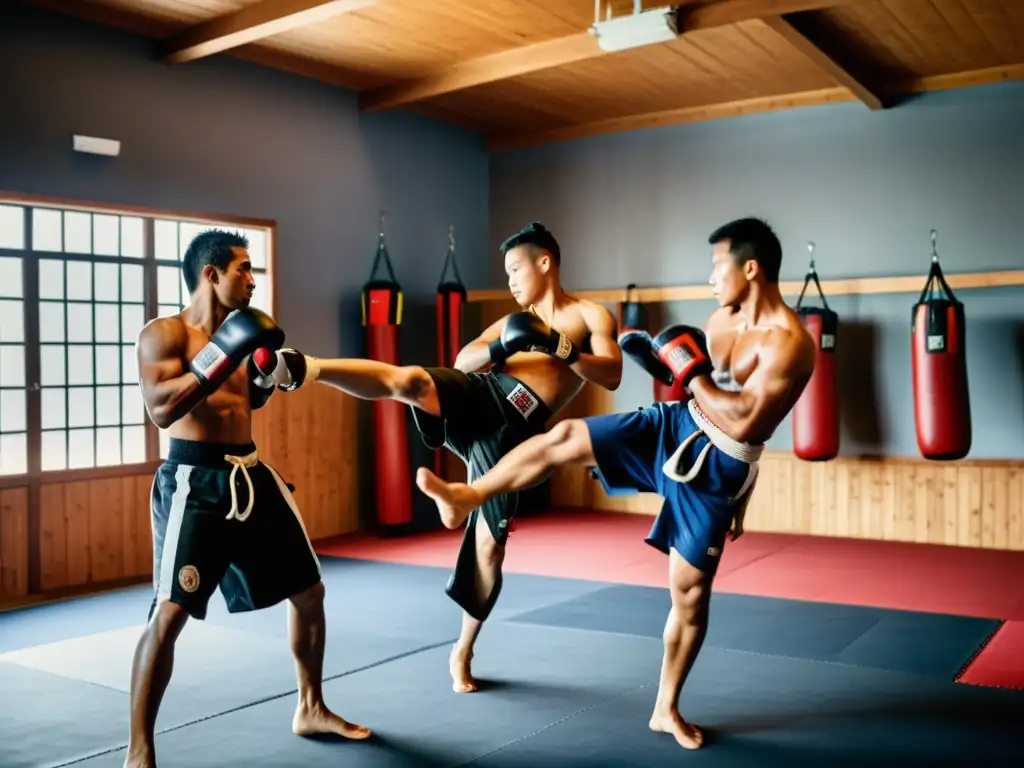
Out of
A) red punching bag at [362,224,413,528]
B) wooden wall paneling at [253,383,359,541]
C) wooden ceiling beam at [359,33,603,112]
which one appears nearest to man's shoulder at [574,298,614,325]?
wooden ceiling beam at [359,33,603,112]

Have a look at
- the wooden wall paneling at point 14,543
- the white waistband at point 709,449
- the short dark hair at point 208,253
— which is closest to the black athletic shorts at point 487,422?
the white waistband at point 709,449

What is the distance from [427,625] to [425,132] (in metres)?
4.52

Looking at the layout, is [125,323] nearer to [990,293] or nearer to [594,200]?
[594,200]

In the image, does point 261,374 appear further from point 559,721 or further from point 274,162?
point 274,162

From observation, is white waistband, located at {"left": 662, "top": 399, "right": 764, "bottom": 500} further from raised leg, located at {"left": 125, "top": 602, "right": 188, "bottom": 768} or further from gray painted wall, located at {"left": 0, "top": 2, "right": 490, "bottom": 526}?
gray painted wall, located at {"left": 0, "top": 2, "right": 490, "bottom": 526}

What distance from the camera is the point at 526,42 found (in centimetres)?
626

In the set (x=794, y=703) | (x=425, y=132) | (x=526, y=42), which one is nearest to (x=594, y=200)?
(x=425, y=132)

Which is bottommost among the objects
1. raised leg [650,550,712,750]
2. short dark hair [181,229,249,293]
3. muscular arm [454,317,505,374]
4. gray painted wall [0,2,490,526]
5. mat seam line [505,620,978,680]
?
mat seam line [505,620,978,680]

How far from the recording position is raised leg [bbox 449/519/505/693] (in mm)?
3635

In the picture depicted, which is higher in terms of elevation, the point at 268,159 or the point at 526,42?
Result: the point at 526,42

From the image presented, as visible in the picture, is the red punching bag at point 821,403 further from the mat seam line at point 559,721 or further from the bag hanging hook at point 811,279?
the mat seam line at point 559,721

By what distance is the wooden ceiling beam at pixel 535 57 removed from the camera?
5281 millimetres

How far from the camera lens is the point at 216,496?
2.77 metres

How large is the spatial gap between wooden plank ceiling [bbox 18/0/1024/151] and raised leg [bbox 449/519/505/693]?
282cm
